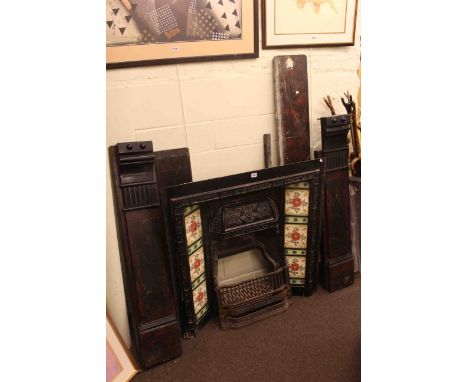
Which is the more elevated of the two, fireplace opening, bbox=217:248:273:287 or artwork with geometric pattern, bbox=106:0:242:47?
artwork with geometric pattern, bbox=106:0:242:47

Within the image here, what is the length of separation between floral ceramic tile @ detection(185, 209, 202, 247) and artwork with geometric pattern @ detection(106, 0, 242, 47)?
0.83m

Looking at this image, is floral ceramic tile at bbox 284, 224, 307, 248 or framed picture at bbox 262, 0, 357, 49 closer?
framed picture at bbox 262, 0, 357, 49

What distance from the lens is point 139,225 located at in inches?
69.1

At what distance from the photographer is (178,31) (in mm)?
1757

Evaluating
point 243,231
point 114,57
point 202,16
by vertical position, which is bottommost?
point 243,231

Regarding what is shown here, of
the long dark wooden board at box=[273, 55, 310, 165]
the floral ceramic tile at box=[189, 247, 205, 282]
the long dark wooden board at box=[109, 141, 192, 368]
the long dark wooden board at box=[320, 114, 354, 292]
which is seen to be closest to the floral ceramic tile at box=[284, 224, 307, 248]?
the long dark wooden board at box=[320, 114, 354, 292]

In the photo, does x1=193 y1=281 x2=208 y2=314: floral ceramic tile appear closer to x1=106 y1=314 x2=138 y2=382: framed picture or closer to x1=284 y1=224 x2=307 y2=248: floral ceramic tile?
x1=106 y1=314 x2=138 y2=382: framed picture

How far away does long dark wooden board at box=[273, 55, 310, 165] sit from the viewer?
2.04 metres

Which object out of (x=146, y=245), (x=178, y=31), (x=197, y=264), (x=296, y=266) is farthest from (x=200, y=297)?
(x=178, y=31)

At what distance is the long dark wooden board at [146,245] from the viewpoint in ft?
5.59

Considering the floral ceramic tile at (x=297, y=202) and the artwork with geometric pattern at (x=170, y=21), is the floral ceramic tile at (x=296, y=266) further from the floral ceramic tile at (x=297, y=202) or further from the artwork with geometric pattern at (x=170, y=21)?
the artwork with geometric pattern at (x=170, y=21)

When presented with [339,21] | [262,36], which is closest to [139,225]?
[262,36]
